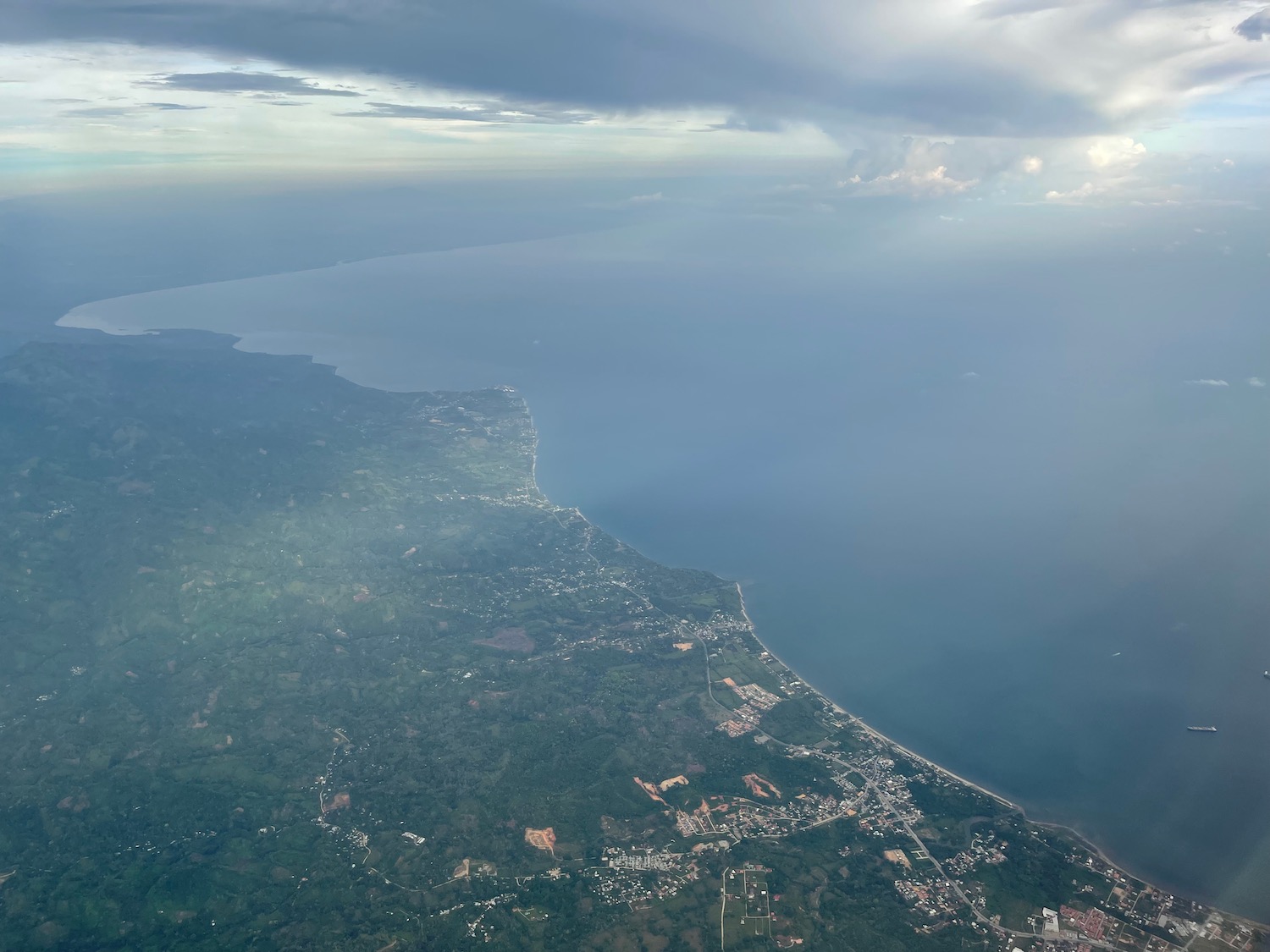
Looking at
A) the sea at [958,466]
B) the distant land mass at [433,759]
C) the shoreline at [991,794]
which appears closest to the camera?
the shoreline at [991,794]

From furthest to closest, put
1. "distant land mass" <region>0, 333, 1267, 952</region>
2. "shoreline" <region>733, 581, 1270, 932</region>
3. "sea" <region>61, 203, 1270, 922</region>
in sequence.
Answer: "sea" <region>61, 203, 1270, 922</region>
"distant land mass" <region>0, 333, 1267, 952</region>
"shoreline" <region>733, 581, 1270, 932</region>

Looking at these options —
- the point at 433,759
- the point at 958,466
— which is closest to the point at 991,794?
the point at 433,759

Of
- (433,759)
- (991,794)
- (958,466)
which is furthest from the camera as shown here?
(958,466)

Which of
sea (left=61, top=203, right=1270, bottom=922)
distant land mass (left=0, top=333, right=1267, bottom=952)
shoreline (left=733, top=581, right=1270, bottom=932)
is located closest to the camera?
shoreline (left=733, top=581, right=1270, bottom=932)

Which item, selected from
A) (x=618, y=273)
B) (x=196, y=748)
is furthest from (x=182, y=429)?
(x=618, y=273)

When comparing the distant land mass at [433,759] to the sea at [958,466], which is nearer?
the distant land mass at [433,759]

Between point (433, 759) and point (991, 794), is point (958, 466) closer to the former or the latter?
point (991, 794)
